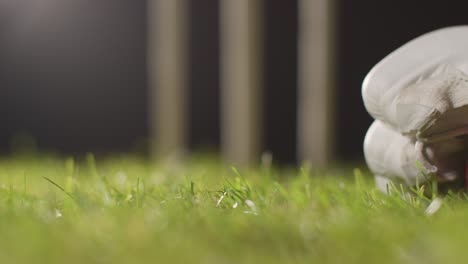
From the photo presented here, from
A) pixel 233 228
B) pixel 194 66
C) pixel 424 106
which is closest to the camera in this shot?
pixel 233 228

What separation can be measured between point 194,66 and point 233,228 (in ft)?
5.97

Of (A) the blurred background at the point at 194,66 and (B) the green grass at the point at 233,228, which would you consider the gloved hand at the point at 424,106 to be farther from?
(A) the blurred background at the point at 194,66

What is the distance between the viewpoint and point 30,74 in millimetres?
2504

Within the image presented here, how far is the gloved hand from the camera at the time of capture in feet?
2.20

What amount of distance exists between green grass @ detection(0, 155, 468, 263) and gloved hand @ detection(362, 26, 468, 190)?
0.14ft

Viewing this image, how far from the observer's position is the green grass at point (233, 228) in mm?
461

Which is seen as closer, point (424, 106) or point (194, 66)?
point (424, 106)

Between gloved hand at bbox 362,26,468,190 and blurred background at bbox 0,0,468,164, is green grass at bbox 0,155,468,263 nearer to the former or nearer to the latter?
gloved hand at bbox 362,26,468,190

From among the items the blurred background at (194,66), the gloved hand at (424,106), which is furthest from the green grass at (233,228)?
the blurred background at (194,66)

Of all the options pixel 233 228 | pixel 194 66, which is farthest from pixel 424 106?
pixel 194 66

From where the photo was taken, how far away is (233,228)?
21.3 inches

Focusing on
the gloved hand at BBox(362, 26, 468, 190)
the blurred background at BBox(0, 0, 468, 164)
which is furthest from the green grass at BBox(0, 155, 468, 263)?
the blurred background at BBox(0, 0, 468, 164)

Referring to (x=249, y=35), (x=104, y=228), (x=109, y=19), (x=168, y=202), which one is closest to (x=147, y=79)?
(x=109, y=19)

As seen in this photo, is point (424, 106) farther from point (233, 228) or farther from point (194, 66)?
point (194, 66)
